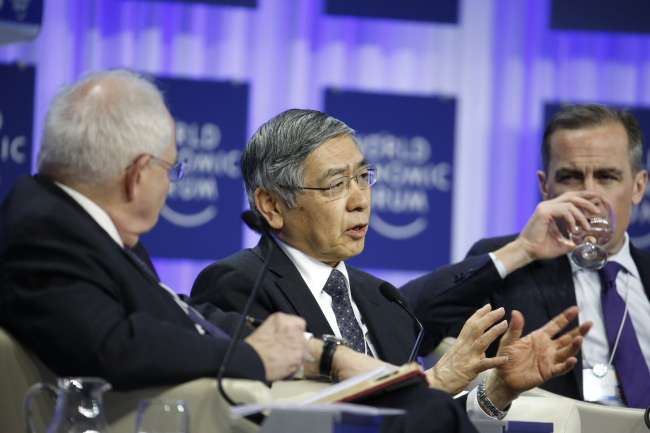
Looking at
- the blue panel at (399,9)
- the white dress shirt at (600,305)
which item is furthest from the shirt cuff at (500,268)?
the blue panel at (399,9)

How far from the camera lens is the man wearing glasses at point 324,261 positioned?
8.95ft

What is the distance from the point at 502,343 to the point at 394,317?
41cm

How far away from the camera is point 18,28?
454 centimetres

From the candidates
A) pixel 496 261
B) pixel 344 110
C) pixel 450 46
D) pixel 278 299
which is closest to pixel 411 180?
pixel 344 110

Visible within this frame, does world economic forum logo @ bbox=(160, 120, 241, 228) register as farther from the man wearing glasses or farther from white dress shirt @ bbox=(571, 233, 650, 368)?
white dress shirt @ bbox=(571, 233, 650, 368)

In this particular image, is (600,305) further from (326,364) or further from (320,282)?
(326,364)

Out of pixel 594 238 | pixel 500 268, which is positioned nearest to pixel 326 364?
pixel 500 268

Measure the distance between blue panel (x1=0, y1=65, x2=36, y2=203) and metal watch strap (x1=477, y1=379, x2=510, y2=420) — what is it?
3212mm

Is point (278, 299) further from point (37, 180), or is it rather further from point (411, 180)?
point (411, 180)

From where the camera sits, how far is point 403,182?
17.3 ft

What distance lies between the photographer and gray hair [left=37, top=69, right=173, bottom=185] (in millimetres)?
1965

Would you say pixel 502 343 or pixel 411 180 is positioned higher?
pixel 411 180

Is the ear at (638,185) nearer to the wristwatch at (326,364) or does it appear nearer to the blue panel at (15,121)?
the wristwatch at (326,364)

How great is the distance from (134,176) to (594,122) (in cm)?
230
